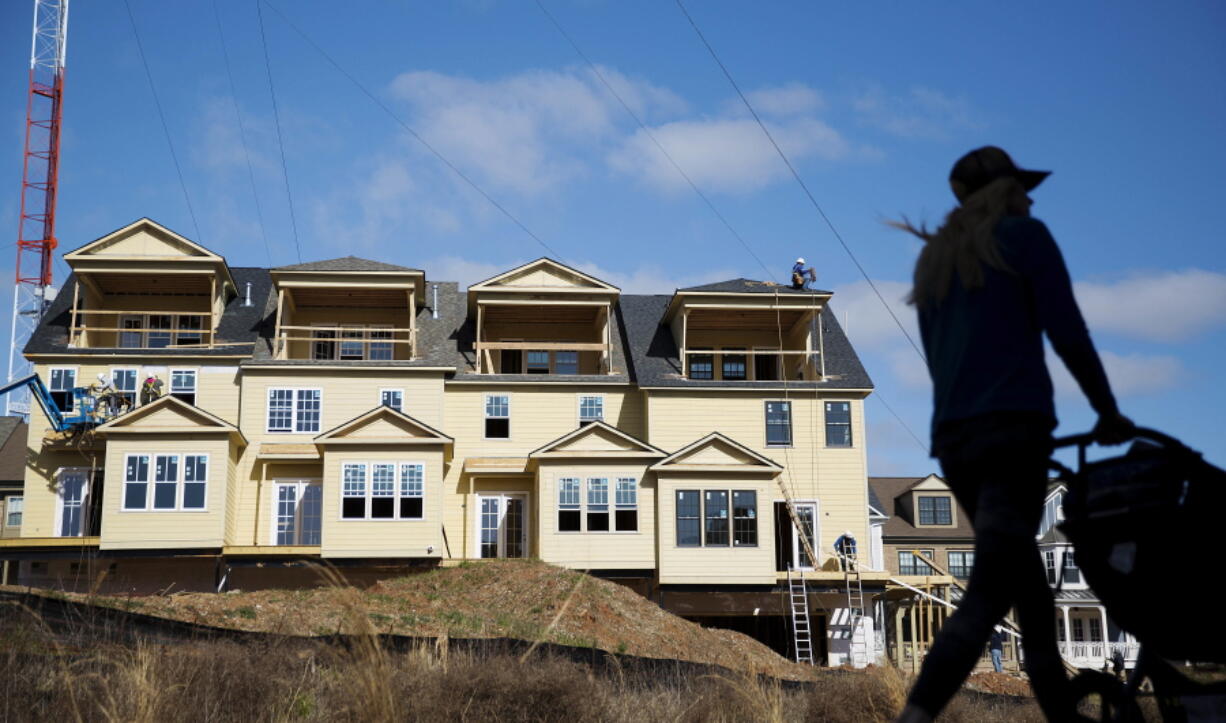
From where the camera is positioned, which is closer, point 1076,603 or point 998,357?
point 998,357

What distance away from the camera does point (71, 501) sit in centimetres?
3444

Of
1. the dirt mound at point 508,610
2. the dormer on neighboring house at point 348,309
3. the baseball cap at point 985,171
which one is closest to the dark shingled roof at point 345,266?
the dormer on neighboring house at point 348,309

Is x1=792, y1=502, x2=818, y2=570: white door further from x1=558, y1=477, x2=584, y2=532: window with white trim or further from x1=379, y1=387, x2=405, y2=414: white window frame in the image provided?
x1=379, y1=387, x2=405, y2=414: white window frame

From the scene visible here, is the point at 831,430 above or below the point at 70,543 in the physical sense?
above

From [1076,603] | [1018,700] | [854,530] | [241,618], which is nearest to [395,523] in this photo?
[241,618]

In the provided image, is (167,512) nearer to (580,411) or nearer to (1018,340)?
(580,411)

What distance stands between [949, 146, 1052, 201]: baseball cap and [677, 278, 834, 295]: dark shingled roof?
32073 mm

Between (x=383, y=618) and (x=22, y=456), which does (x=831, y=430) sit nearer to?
(x=383, y=618)

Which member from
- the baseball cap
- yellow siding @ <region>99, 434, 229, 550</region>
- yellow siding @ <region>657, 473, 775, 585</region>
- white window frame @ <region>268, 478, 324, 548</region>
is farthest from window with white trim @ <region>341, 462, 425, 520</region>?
the baseball cap

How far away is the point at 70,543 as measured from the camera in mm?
32219

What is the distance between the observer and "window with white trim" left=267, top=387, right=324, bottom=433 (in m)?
35.2

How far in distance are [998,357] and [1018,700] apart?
976 centimetres

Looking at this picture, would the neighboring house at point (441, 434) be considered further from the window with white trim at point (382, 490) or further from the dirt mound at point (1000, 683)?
the dirt mound at point (1000, 683)

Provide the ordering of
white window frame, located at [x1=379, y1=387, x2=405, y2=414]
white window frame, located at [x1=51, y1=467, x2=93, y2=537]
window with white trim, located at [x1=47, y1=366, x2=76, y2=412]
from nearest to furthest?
white window frame, located at [x1=51, y1=467, x2=93, y2=537] < window with white trim, located at [x1=47, y1=366, x2=76, y2=412] < white window frame, located at [x1=379, y1=387, x2=405, y2=414]
